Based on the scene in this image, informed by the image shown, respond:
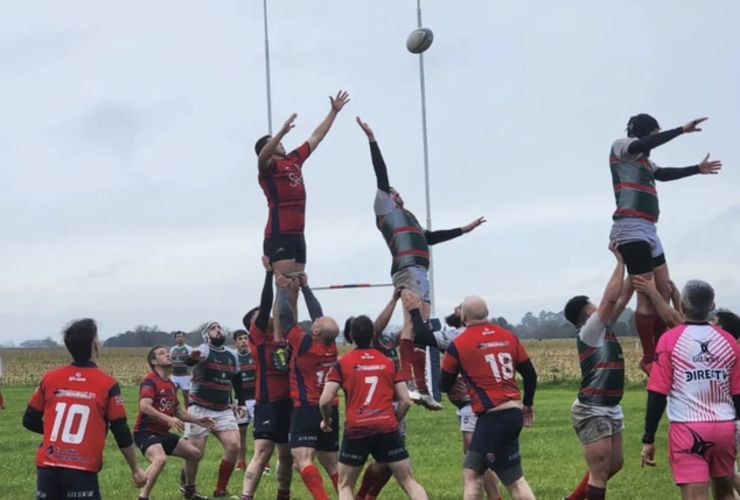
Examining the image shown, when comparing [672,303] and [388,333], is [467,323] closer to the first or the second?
[672,303]

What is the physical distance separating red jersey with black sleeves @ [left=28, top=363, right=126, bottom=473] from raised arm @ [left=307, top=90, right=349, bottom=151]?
14.3 ft

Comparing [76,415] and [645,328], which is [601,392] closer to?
[645,328]

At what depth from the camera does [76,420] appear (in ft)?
27.4

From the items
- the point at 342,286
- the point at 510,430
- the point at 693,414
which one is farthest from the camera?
the point at 342,286

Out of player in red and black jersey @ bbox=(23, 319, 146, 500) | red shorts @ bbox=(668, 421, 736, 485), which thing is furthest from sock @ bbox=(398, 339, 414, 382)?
red shorts @ bbox=(668, 421, 736, 485)

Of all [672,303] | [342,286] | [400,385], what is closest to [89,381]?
[400,385]

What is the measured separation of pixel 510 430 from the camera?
9578 mm

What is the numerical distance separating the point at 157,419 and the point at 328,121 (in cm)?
419

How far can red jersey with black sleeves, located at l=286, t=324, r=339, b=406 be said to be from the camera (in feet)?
37.1

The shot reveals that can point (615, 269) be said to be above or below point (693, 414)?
above

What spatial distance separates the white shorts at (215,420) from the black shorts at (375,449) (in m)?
4.36

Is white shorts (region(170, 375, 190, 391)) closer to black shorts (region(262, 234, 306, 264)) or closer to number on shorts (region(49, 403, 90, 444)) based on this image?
black shorts (region(262, 234, 306, 264))

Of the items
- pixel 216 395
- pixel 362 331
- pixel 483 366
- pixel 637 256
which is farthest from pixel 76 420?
pixel 216 395

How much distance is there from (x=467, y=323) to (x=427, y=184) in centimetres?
1617
